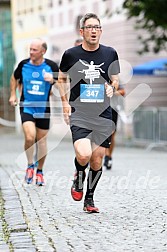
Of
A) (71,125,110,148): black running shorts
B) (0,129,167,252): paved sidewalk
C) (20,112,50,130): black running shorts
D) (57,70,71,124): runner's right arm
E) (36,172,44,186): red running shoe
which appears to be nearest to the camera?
(0,129,167,252): paved sidewalk

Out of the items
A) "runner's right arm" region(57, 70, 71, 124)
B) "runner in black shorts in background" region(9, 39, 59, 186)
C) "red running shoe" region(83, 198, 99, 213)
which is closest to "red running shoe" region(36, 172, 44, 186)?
"runner in black shorts in background" region(9, 39, 59, 186)

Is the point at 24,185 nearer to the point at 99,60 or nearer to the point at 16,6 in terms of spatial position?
the point at 99,60

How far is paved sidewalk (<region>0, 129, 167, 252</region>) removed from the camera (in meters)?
6.80

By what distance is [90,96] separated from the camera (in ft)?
28.5

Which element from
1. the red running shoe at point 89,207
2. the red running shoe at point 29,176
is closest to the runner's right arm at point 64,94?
the red running shoe at point 89,207

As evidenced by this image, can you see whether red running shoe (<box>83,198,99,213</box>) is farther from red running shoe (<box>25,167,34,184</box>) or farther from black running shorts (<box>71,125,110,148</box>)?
red running shoe (<box>25,167,34,184</box>)

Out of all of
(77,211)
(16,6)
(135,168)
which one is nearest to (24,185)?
(77,211)

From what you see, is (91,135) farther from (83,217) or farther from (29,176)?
(29,176)

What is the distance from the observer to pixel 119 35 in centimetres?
3525

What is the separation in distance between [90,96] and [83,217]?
1.16 m

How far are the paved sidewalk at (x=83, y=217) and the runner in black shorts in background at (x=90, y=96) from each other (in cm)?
49

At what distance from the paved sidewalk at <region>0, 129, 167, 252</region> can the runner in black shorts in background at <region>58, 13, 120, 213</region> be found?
0.49 m

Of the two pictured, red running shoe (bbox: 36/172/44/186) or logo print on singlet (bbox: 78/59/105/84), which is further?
red running shoe (bbox: 36/172/44/186)

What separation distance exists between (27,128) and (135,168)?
4.33 m
